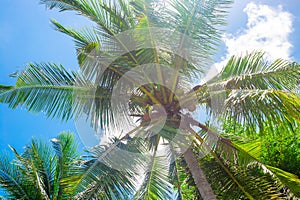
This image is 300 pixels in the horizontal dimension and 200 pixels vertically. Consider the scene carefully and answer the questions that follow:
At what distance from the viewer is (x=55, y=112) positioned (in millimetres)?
6469

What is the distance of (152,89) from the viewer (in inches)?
255

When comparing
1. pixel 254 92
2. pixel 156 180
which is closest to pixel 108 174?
pixel 156 180

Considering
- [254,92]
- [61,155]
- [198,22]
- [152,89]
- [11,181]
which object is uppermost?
[198,22]

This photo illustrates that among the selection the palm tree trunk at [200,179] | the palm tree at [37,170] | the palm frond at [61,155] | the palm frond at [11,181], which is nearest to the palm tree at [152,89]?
the palm tree trunk at [200,179]

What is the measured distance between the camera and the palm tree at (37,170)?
916cm

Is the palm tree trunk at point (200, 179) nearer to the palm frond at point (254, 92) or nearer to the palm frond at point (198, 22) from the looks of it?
the palm frond at point (254, 92)

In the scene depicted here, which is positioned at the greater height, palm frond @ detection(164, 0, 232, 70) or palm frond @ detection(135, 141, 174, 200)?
palm frond @ detection(164, 0, 232, 70)

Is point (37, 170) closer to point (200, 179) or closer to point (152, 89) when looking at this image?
point (152, 89)

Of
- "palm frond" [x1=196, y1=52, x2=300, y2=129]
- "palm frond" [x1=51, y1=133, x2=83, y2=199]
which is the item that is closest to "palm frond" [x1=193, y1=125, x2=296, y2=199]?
"palm frond" [x1=196, y1=52, x2=300, y2=129]

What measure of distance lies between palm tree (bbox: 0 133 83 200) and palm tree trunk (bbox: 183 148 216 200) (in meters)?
3.88

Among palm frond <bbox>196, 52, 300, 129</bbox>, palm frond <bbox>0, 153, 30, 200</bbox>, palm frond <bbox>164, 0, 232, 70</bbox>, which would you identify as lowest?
palm frond <bbox>0, 153, 30, 200</bbox>

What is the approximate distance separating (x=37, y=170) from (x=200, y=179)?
5.31 meters

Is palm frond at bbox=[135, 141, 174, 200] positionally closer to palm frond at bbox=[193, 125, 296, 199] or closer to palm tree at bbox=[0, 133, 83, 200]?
palm frond at bbox=[193, 125, 296, 199]

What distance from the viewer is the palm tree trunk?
5781 millimetres
